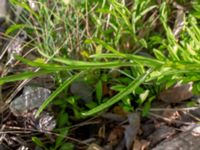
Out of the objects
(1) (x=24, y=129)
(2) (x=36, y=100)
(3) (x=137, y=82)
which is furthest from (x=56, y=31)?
(3) (x=137, y=82)

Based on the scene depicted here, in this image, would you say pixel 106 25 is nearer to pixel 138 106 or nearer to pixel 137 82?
pixel 138 106

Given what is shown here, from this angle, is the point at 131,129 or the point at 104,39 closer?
the point at 131,129

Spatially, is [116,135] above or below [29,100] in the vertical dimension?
below

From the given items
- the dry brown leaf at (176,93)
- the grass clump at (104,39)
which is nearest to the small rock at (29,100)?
the grass clump at (104,39)

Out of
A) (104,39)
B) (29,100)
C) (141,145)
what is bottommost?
(141,145)

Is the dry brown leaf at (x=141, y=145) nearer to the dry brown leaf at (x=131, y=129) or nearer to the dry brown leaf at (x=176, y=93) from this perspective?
the dry brown leaf at (x=131, y=129)

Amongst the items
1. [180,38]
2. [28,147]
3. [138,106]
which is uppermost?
[180,38]

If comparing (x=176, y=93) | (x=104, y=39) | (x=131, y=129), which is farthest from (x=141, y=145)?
(x=104, y=39)

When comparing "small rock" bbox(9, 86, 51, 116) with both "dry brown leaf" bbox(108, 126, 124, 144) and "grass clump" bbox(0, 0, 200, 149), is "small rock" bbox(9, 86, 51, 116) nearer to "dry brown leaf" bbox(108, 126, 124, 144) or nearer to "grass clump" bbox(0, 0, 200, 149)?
"grass clump" bbox(0, 0, 200, 149)

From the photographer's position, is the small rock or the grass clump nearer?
the grass clump

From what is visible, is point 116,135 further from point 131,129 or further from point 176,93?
point 176,93

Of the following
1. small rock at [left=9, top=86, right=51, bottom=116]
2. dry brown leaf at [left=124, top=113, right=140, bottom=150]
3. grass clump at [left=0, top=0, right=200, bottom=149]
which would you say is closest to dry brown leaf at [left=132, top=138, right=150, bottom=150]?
dry brown leaf at [left=124, top=113, right=140, bottom=150]
